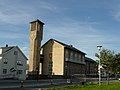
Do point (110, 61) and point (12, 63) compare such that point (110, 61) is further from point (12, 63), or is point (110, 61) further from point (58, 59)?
point (58, 59)

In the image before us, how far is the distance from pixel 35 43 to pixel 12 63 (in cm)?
1762

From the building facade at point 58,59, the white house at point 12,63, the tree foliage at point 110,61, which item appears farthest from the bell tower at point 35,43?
the tree foliage at point 110,61

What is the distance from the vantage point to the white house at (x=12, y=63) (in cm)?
6991

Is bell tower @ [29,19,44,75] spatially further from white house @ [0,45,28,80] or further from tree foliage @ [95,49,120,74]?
tree foliage @ [95,49,120,74]

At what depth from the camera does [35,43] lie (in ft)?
292

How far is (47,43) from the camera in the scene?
99.4 metres

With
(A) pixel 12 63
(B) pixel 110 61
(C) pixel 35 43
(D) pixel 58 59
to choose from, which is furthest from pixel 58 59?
(B) pixel 110 61

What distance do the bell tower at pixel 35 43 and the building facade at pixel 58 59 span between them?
8.96 meters

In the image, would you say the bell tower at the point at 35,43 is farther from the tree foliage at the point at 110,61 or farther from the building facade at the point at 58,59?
the tree foliage at the point at 110,61

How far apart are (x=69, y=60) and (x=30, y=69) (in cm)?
1734

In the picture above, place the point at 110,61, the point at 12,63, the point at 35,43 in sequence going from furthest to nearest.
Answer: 1. the point at 35,43
2. the point at 12,63
3. the point at 110,61

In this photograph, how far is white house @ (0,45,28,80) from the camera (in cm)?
6991

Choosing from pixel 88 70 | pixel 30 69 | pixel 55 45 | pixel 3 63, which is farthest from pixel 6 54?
pixel 88 70

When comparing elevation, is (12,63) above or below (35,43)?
below
